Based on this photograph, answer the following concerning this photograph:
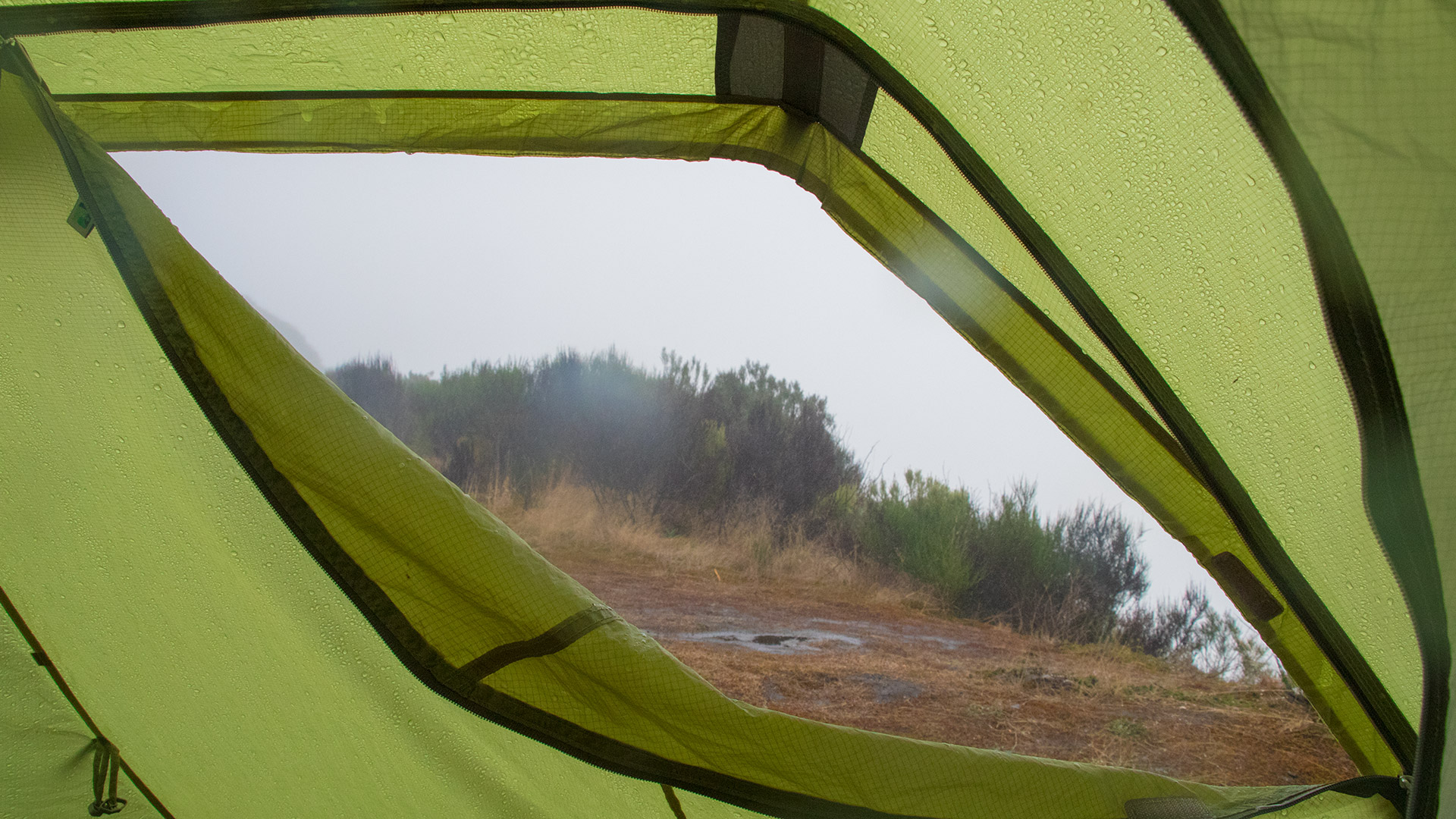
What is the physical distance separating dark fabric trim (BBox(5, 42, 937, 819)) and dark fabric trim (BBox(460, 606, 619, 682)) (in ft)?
0.07

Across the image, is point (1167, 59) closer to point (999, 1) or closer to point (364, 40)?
point (999, 1)

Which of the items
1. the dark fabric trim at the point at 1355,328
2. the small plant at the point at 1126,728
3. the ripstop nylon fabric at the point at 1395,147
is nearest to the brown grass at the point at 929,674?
the small plant at the point at 1126,728

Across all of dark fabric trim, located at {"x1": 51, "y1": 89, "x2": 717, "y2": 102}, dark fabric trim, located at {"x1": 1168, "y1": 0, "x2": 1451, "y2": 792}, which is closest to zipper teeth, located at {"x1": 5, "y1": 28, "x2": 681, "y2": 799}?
dark fabric trim, located at {"x1": 51, "y1": 89, "x2": 717, "y2": 102}

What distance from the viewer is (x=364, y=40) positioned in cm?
103

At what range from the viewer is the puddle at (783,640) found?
14.6 ft

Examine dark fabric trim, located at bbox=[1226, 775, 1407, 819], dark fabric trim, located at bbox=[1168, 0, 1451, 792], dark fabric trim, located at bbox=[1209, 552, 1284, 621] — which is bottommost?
dark fabric trim, located at bbox=[1226, 775, 1407, 819]

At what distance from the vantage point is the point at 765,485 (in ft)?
25.2

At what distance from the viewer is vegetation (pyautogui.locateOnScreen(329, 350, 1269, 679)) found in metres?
5.76

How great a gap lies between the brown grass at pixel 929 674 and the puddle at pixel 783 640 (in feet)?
0.19

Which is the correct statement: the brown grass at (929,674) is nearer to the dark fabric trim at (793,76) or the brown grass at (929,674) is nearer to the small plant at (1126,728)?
the small plant at (1126,728)

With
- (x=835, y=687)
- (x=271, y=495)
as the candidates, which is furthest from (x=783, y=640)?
(x=271, y=495)

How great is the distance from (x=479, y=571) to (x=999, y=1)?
786 mm

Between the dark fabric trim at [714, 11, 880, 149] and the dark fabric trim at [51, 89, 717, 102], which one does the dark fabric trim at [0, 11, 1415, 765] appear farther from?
the dark fabric trim at [51, 89, 717, 102]

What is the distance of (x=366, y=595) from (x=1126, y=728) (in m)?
3.78
